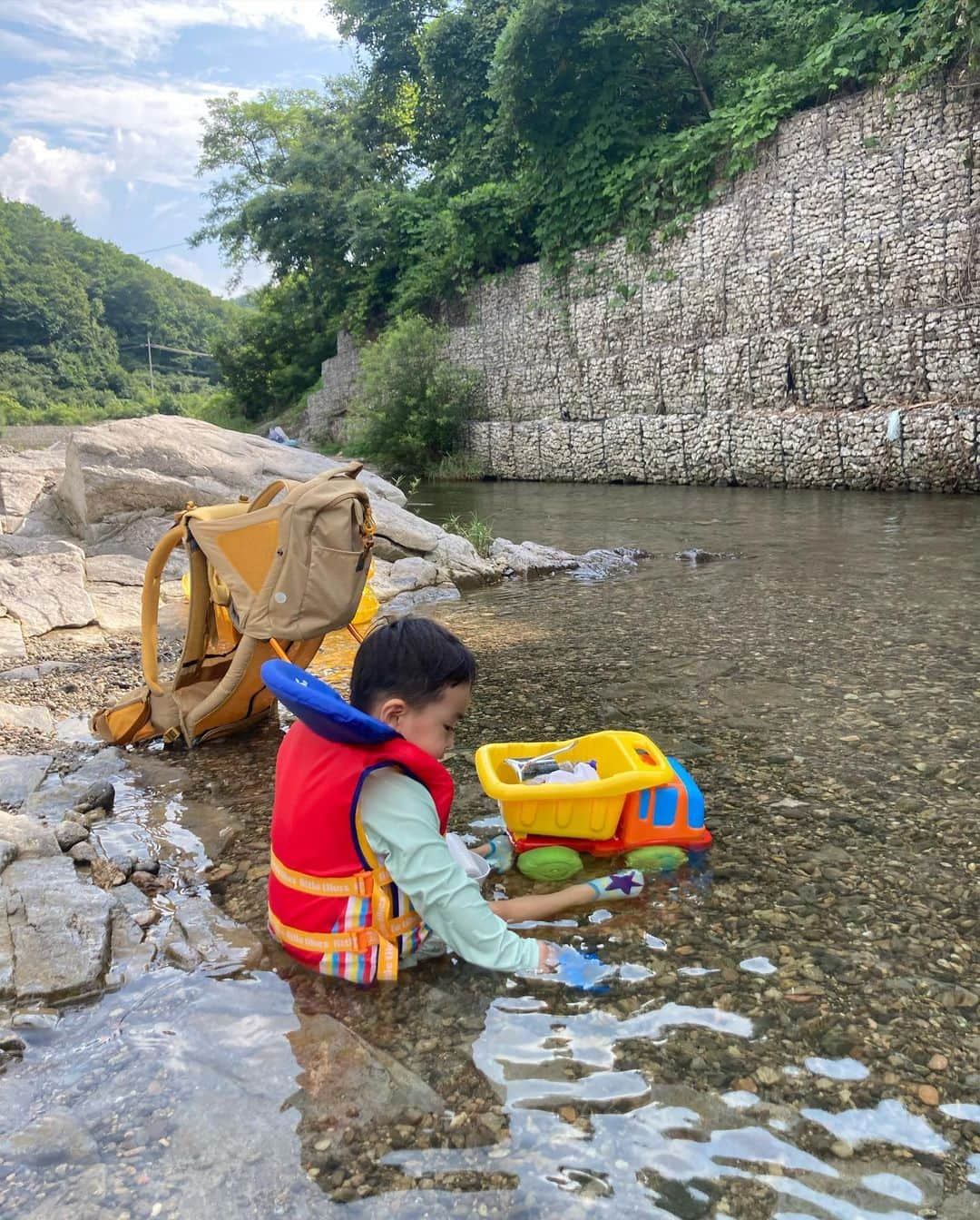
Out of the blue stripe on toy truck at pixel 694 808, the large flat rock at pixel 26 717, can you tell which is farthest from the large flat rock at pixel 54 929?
the large flat rock at pixel 26 717

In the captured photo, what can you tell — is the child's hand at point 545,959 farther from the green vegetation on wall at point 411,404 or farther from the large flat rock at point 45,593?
the green vegetation on wall at point 411,404

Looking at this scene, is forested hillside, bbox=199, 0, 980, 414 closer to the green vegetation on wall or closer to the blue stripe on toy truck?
the green vegetation on wall

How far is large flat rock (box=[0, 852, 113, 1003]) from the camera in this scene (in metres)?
2.40

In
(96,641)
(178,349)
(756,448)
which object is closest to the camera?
(96,641)

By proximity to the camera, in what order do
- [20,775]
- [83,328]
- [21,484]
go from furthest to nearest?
[83,328] → [21,484] → [20,775]

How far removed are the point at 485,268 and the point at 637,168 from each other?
587 centimetres

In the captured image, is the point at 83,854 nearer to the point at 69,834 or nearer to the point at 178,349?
the point at 69,834

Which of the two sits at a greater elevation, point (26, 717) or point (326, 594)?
point (326, 594)

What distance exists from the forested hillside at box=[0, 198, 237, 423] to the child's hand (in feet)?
181

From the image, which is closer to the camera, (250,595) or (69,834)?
(69,834)

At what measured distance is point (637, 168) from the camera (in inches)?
757

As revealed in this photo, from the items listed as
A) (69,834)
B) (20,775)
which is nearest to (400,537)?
(20,775)

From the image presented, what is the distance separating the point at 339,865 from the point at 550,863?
2.92 feet

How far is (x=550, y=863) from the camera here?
3.06 m
